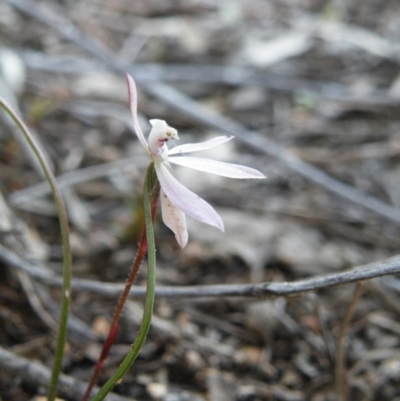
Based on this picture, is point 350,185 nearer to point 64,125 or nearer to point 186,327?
point 186,327

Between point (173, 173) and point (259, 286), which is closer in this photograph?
point (173, 173)

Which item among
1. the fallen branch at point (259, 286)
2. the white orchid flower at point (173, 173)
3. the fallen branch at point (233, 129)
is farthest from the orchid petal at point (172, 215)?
the fallen branch at point (233, 129)

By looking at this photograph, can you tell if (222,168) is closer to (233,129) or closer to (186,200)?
(186,200)

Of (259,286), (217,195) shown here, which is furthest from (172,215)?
(217,195)

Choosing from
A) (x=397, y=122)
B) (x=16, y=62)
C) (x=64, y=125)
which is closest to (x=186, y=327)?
(x=64, y=125)

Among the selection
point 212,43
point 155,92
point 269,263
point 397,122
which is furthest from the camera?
point 212,43

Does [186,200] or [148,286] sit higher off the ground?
[186,200]

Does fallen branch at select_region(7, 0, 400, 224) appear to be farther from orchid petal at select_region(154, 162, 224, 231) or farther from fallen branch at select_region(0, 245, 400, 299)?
orchid petal at select_region(154, 162, 224, 231)
